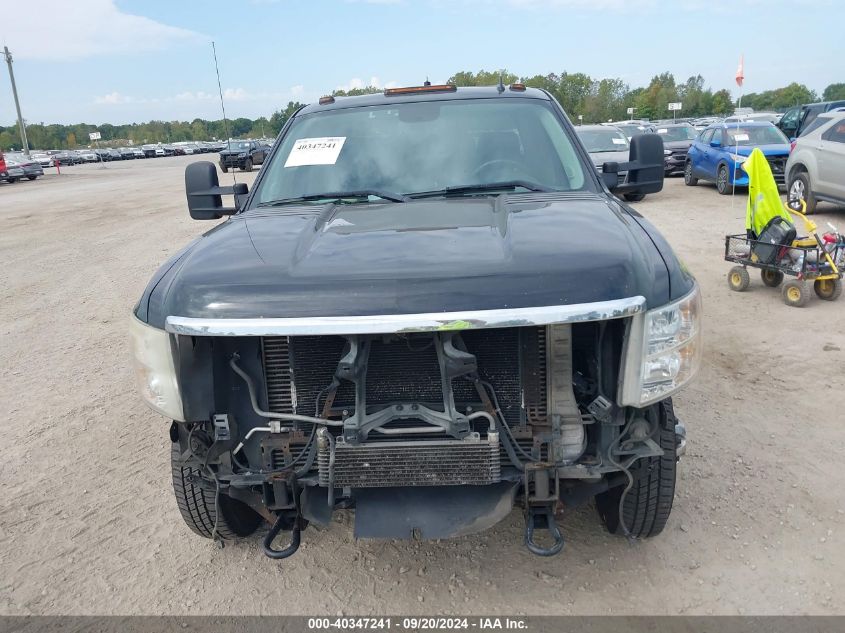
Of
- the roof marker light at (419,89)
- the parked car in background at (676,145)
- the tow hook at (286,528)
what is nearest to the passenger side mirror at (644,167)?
the roof marker light at (419,89)

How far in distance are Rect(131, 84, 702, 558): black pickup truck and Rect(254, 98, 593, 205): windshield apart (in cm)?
61

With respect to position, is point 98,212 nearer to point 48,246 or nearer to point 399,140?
point 48,246

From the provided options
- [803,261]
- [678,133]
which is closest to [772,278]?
[803,261]

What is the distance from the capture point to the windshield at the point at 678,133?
65.6 feet

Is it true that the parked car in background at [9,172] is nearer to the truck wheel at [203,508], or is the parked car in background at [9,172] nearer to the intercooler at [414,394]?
the truck wheel at [203,508]

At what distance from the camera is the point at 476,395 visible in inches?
100

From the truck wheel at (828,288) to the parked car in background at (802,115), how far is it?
46.1 feet

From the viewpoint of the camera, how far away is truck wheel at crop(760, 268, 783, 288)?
722 centimetres

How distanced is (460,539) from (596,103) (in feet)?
256

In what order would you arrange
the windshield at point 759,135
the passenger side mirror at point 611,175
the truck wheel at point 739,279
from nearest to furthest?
1. the passenger side mirror at point 611,175
2. the truck wheel at point 739,279
3. the windshield at point 759,135

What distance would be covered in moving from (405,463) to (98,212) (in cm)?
1758

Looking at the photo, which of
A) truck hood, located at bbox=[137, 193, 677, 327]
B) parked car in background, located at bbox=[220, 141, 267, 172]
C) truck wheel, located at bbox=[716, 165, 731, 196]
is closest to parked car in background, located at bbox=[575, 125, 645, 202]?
truck wheel, located at bbox=[716, 165, 731, 196]

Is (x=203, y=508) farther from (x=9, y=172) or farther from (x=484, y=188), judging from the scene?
(x=9, y=172)

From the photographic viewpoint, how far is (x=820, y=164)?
11281 millimetres
